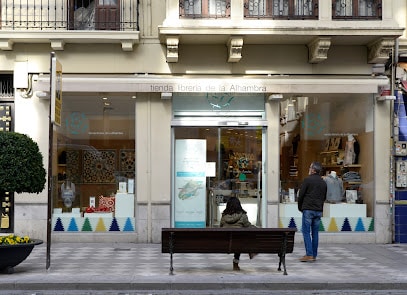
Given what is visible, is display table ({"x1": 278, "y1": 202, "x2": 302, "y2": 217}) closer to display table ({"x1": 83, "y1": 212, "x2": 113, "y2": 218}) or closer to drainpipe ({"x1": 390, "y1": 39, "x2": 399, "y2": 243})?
drainpipe ({"x1": 390, "y1": 39, "x2": 399, "y2": 243})

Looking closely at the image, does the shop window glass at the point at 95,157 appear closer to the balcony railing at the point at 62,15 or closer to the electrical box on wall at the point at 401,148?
the balcony railing at the point at 62,15

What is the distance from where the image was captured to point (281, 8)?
15.7 m

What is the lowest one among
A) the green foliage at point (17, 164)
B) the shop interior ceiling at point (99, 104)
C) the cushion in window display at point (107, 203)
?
the cushion in window display at point (107, 203)

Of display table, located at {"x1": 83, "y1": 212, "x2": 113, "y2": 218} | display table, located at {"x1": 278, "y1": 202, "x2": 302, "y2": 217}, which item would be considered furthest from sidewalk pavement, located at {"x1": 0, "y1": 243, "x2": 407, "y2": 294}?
display table, located at {"x1": 278, "y1": 202, "x2": 302, "y2": 217}

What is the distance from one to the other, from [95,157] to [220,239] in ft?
19.4

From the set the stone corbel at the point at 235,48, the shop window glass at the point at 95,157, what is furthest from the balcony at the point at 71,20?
the stone corbel at the point at 235,48

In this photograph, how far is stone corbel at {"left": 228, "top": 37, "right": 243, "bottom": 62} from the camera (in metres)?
15.1

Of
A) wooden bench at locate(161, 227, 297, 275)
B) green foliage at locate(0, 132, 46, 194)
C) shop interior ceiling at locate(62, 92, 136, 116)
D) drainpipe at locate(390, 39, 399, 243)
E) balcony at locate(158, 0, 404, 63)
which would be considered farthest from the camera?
shop interior ceiling at locate(62, 92, 136, 116)

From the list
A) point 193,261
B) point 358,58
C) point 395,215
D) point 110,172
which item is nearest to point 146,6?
point 110,172

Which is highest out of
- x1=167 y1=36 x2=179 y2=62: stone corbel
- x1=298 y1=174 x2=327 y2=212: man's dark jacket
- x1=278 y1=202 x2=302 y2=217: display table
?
x1=167 y1=36 x2=179 y2=62: stone corbel

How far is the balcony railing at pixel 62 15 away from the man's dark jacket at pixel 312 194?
5635 millimetres

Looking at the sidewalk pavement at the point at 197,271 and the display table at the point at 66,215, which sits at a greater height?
the display table at the point at 66,215

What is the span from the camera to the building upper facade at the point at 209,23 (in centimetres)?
1509

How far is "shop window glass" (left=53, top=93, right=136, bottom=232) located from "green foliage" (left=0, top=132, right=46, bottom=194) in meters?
4.43
